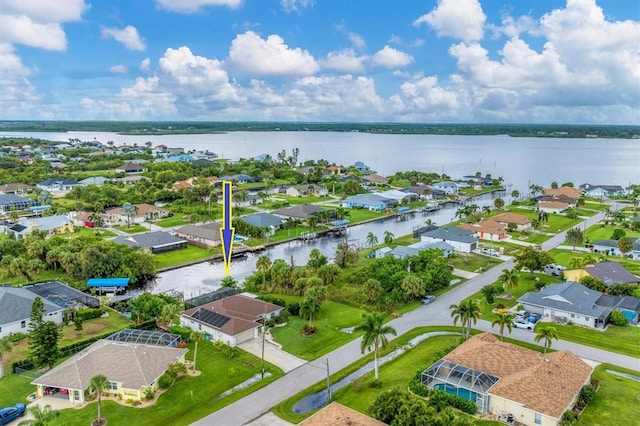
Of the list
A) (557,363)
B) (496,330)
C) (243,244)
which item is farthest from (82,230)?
(557,363)

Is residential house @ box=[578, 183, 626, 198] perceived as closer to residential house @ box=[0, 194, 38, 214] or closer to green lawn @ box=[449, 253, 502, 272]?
green lawn @ box=[449, 253, 502, 272]

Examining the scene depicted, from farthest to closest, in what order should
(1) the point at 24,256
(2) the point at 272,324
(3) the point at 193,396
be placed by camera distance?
1. (1) the point at 24,256
2. (2) the point at 272,324
3. (3) the point at 193,396

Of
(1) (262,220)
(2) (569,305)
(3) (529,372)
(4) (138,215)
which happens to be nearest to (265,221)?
(1) (262,220)

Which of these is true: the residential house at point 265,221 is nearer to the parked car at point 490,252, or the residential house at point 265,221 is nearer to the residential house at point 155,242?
the residential house at point 155,242

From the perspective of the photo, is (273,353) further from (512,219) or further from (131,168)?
(131,168)

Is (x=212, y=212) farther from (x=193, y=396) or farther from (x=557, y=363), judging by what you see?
(x=557, y=363)

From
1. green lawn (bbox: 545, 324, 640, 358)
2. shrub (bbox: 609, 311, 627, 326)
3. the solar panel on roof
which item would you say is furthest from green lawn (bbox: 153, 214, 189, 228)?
shrub (bbox: 609, 311, 627, 326)
